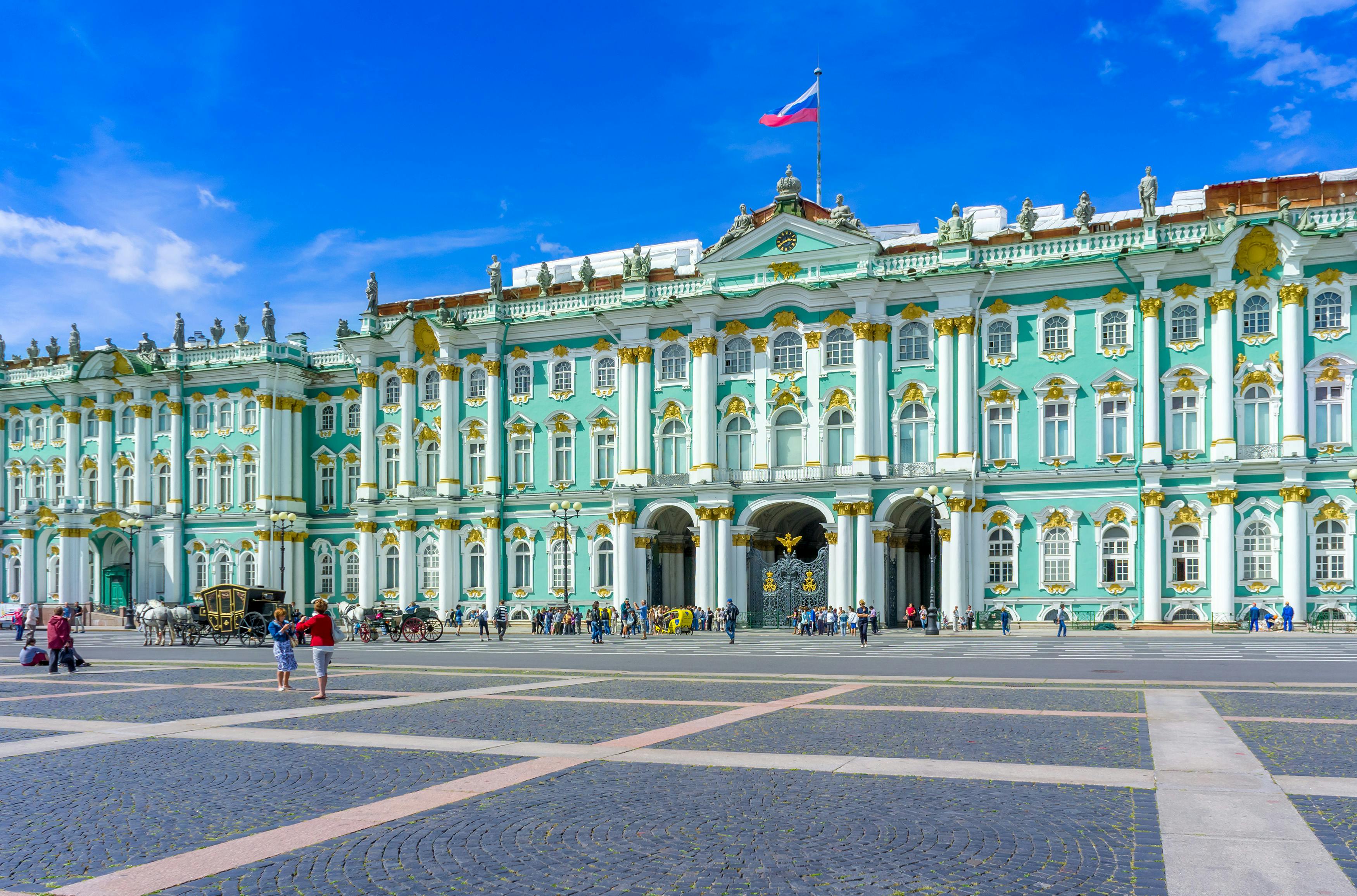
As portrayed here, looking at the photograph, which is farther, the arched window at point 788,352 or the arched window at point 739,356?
the arched window at point 739,356

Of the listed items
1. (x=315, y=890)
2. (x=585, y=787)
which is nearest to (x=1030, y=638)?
(x=585, y=787)

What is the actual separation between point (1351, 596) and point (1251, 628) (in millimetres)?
4046

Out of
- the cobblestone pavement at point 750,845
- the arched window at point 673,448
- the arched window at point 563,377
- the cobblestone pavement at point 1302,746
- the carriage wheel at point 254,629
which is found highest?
the arched window at point 563,377

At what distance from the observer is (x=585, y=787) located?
38.1ft

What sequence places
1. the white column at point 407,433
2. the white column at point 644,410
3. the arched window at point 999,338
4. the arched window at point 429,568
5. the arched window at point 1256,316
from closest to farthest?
the arched window at point 1256,316, the arched window at point 999,338, the white column at point 644,410, the arched window at point 429,568, the white column at point 407,433

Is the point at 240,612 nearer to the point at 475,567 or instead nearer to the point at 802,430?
the point at 475,567

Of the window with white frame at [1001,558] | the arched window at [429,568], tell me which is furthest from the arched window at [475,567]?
the window with white frame at [1001,558]

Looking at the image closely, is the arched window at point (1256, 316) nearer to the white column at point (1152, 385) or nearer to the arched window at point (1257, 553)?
the white column at point (1152, 385)

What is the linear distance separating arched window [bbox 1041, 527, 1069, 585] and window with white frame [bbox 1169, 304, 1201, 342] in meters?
9.02

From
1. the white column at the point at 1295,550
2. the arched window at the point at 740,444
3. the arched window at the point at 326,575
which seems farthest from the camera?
the arched window at the point at 326,575

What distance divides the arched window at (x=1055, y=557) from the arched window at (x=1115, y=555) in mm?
1428

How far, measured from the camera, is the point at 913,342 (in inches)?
2041

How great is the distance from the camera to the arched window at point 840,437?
52.2 meters

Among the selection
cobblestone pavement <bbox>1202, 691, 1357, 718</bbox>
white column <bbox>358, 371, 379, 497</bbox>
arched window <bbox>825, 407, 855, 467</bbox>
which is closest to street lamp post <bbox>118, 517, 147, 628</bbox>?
white column <bbox>358, 371, 379, 497</bbox>
